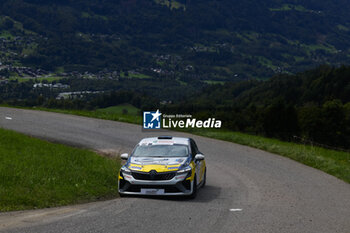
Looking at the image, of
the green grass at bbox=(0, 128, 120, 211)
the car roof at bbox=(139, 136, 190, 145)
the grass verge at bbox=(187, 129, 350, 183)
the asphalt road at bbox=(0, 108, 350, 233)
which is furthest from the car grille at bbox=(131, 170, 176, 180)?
the grass verge at bbox=(187, 129, 350, 183)

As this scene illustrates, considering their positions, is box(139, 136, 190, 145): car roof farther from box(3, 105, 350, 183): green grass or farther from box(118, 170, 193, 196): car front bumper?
box(3, 105, 350, 183): green grass

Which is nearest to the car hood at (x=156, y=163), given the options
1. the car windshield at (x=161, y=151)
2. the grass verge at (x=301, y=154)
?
the car windshield at (x=161, y=151)

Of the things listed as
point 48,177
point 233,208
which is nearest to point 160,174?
point 233,208

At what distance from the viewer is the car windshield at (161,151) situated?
1514cm

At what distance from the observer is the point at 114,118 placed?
3594 centimetres

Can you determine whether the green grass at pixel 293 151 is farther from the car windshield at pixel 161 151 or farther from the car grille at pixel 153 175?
the car grille at pixel 153 175

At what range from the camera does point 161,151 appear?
15.4 meters

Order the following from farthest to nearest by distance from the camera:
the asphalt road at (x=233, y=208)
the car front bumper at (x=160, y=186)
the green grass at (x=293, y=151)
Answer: the green grass at (x=293, y=151), the car front bumper at (x=160, y=186), the asphalt road at (x=233, y=208)

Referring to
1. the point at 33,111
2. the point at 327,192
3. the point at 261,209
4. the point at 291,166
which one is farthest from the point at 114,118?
the point at 261,209

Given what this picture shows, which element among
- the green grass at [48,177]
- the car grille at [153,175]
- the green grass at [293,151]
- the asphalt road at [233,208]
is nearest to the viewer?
the asphalt road at [233,208]

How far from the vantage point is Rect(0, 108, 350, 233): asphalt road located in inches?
400

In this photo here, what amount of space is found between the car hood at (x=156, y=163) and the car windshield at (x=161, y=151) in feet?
1.43

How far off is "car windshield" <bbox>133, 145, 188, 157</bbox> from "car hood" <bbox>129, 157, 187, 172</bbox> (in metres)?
0.44

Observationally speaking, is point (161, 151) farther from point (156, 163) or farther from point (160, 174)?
point (160, 174)
